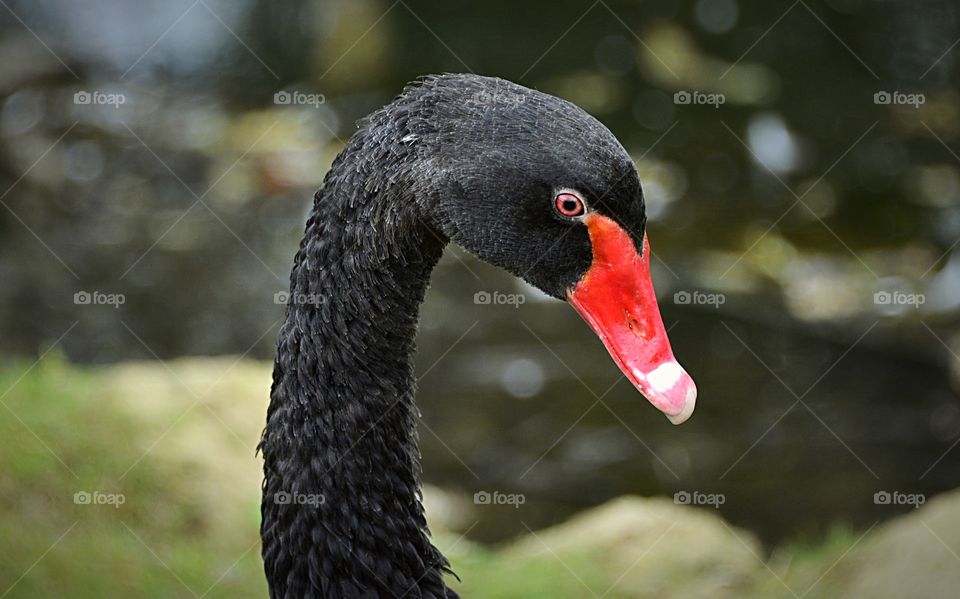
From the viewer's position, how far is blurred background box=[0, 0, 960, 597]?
350 centimetres

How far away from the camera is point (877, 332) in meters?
5.11

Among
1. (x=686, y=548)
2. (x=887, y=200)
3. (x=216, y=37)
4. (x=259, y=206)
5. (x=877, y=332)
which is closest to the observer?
(x=686, y=548)

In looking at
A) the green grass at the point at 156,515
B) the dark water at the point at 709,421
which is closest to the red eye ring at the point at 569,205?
the green grass at the point at 156,515

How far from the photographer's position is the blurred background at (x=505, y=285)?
3498 millimetres

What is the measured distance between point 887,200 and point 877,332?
0.91 meters

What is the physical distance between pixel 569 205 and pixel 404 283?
37 cm

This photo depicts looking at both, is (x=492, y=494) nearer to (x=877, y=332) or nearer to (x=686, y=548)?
(x=686, y=548)

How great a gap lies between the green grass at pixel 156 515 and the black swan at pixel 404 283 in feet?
4.04

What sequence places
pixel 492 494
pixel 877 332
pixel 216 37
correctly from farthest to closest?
pixel 216 37
pixel 877 332
pixel 492 494

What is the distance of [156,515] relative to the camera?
133 inches

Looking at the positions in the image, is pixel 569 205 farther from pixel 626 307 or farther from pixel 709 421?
pixel 709 421

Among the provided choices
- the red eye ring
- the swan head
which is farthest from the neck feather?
the red eye ring

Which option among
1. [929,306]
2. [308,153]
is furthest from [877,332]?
[308,153]

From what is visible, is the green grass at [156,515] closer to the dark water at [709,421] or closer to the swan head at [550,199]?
the dark water at [709,421]
